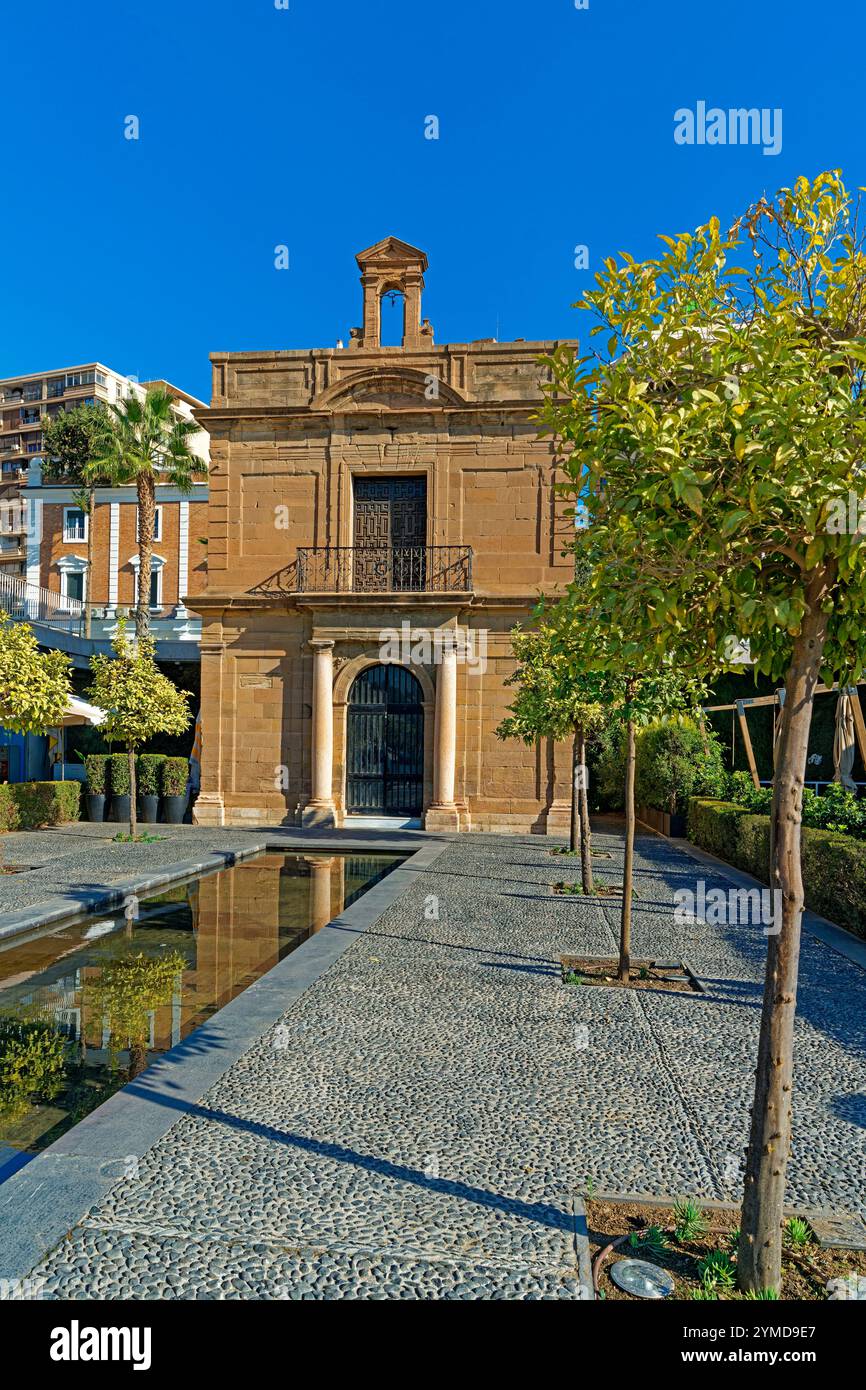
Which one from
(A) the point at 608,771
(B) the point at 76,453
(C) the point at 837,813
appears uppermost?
(B) the point at 76,453

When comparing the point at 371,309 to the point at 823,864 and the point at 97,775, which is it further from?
the point at 823,864

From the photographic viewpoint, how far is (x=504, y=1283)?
2830mm

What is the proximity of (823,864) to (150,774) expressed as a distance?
14753mm

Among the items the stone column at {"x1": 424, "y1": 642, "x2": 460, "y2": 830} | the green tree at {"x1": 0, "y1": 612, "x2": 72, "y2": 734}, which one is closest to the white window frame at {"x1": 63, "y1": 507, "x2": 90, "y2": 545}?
the stone column at {"x1": 424, "y1": 642, "x2": 460, "y2": 830}

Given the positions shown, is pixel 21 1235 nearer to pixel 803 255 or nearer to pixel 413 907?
pixel 803 255

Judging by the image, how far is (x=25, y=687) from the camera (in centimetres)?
1276

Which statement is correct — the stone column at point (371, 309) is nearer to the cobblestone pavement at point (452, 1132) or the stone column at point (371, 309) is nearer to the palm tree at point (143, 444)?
the palm tree at point (143, 444)

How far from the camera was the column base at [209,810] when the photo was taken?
19.1 metres

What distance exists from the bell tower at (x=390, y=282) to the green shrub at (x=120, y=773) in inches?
425

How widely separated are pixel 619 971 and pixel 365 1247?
A: 4.33 meters

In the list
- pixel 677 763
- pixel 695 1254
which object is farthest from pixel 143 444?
pixel 695 1254

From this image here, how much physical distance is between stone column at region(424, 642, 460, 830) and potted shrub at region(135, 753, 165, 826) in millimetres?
6280

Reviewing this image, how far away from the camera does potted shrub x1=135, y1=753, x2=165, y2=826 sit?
19.4 meters
